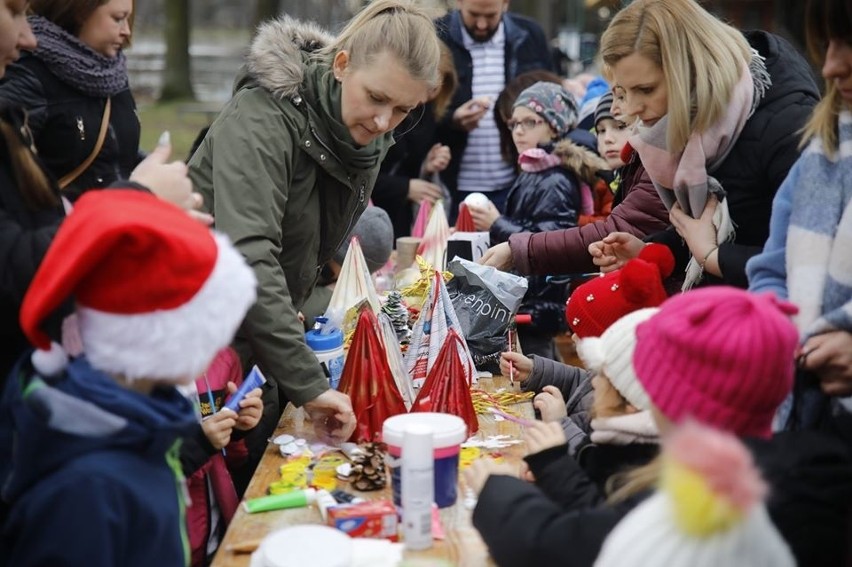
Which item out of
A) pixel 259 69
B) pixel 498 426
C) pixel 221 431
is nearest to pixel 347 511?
pixel 221 431

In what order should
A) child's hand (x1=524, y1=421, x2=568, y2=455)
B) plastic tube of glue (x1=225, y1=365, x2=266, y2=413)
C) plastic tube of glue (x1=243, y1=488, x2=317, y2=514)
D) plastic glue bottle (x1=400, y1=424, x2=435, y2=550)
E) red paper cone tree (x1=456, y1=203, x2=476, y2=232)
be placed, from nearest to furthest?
plastic glue bottle (x1=400, y1=424, x2=435, y2=550) < child's hand (x1=524, y1=421, x2=568, y2=455) < plastic tube of glue (x1=243, y1=488, x2=317, y2=514) < plastic tube of glue (x1=225, y1=365, x2=266, y2=413) < red paper cone tree (x1=456, y1=203, x2=476, y2=232)

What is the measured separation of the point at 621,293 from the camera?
108 inches

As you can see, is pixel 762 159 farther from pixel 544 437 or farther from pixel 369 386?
pixel 369 386

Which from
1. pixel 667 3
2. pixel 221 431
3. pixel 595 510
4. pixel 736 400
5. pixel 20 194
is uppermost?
pixel 667 3

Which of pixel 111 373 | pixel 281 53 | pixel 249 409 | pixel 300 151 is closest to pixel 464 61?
pixel 281 53

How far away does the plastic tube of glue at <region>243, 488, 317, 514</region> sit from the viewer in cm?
207

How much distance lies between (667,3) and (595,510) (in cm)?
162

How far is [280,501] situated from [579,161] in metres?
2.52

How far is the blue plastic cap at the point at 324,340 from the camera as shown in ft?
8.84

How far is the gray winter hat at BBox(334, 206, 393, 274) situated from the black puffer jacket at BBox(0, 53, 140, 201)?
3.22ft

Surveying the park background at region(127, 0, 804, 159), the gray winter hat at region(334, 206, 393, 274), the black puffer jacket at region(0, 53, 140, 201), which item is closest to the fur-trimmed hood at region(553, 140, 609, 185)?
the park background at region(127, 0, 804, 159)

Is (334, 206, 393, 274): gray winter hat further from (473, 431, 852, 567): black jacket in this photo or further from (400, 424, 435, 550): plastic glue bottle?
(473, 431, 852, 567): black jacket

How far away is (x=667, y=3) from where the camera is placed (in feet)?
8.62

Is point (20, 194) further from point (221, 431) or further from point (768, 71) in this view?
point (768, 71)
